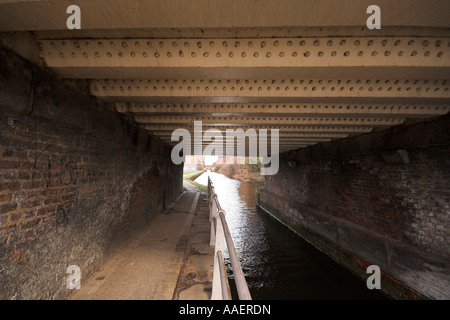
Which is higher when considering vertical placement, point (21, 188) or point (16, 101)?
point (16, 101)

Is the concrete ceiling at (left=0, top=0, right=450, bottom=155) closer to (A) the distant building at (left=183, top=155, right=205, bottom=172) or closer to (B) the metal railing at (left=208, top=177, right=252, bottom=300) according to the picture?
(B) the metal railing at (left=208, top=177, right=252, bottom=300)

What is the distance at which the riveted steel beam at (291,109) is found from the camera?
4176 mm

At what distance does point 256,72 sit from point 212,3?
44.3 inches

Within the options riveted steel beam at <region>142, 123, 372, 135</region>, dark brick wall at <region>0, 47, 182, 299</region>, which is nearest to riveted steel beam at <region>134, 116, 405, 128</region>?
riveted steel beam at <region>142, 123, 372, 135</region>

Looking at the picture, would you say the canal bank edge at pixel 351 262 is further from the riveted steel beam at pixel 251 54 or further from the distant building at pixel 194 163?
the distant building at pixel 194 163

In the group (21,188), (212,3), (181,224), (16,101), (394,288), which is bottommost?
(394,288)

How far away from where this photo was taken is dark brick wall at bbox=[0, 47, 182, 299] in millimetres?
2348

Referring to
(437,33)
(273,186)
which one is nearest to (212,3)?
(437,33)

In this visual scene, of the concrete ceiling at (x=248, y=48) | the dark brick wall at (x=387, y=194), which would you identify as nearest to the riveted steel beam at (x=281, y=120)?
the dark brick wall at (x=387, y=194)

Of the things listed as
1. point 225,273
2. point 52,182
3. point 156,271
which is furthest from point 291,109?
point 52,182

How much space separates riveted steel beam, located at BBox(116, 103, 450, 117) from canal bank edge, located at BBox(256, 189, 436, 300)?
3923mm

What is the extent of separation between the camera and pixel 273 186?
1513 cm

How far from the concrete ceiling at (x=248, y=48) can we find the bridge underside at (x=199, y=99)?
0.01m

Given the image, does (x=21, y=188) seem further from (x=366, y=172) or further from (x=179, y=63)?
(x=366, y=172)
